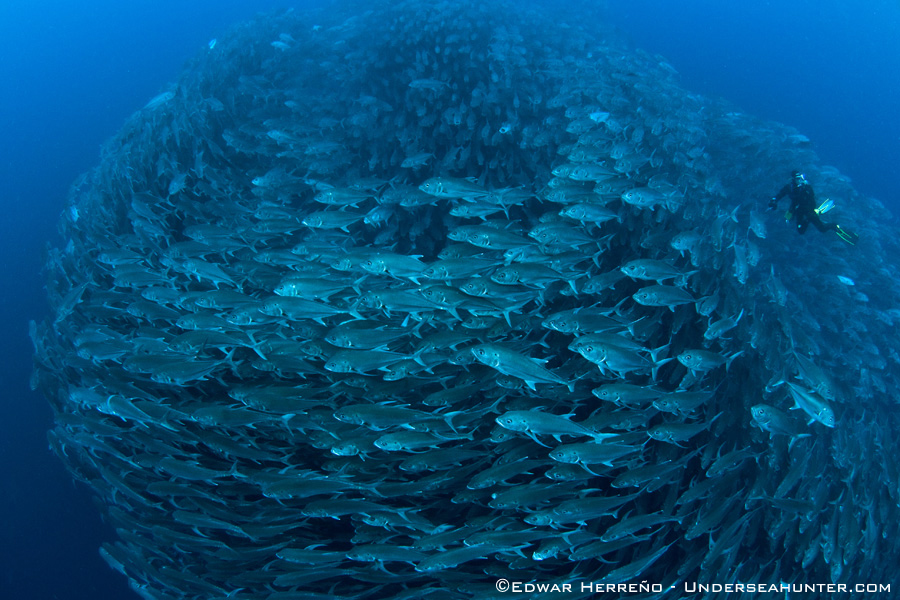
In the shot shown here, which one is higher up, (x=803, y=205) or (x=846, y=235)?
(x=803, y=205)

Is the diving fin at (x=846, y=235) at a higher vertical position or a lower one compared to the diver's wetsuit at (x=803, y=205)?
lower

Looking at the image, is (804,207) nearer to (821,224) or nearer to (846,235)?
(821,224)

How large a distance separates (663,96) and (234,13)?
3424cm

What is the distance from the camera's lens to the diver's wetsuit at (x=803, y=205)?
248 inches

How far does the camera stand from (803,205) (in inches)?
252

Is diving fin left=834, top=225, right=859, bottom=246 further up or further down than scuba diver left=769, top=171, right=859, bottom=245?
further down

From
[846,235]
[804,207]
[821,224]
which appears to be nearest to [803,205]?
[804,207]

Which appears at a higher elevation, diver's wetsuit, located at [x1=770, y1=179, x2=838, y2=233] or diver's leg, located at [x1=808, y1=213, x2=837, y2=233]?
diver's wetsuit, located at [x1=770, y1=179, x2=838, y2=233]

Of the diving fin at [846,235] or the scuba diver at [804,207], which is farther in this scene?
the diving fin at [846,235]

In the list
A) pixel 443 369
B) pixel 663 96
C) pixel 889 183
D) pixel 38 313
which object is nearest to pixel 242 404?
pixel 443 369

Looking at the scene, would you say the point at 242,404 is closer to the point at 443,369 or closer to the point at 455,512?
the point at 443,369

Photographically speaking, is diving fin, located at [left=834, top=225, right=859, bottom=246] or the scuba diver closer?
the scuba diver

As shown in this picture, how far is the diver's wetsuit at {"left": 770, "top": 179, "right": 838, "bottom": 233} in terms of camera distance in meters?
6.30

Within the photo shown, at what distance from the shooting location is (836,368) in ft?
17.2
